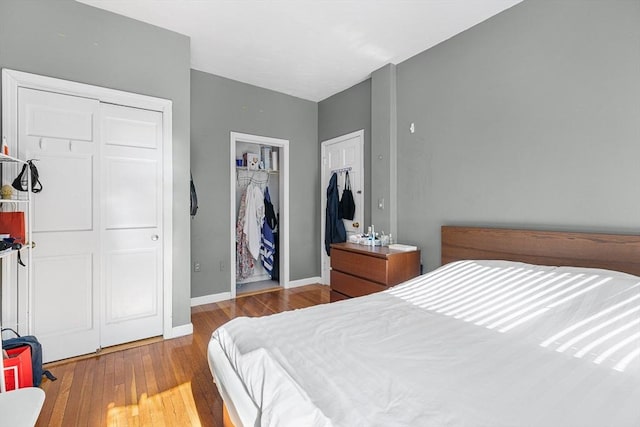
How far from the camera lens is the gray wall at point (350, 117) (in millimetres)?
3543

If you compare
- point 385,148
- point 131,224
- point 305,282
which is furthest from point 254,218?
point 385,148

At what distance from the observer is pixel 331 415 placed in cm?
78

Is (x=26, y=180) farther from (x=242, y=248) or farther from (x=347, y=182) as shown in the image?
(x=347, y=182)

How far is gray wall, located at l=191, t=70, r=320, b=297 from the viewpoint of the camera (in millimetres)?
3363

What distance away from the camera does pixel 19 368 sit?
1.63 metres

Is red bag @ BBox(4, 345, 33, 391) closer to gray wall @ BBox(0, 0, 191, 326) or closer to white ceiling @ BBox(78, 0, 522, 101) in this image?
gray wall @ BBox(0, 0, 191, 326)

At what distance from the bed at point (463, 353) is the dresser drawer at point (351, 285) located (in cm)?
78

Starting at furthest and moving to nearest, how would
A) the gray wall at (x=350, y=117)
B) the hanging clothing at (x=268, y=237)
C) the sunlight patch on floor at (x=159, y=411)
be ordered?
the hanging clothing at (x=268, y=237) → the gray wall at (x=350, y=117) → the sunlight patch on floor at (x=159, y=411)

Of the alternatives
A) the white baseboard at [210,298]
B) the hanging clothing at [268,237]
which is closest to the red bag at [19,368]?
the white baseboard at [210,298]

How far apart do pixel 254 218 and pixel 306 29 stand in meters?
2.41

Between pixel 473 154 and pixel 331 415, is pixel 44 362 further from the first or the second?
pixel 473 154

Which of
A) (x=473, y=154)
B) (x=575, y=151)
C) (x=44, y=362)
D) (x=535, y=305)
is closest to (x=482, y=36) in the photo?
(x=473, y=154)

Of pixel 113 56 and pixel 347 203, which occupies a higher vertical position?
pixel 113 56

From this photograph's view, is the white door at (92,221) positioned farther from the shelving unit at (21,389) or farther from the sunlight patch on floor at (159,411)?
the sunlight patch on floor at (159,411)
